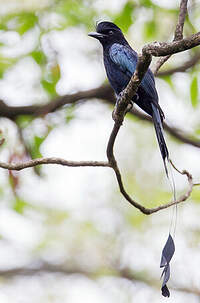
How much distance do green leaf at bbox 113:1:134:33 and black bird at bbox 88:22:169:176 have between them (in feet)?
1.45

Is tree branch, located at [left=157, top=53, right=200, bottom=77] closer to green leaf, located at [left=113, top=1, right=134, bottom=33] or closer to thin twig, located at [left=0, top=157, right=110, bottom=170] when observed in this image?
green leaf, located at [left=113, top=1, right=134, bottom=33]

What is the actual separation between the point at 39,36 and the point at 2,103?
0.73 m

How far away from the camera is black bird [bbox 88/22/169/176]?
4.01 metres

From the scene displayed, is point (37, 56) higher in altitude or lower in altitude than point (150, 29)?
lower

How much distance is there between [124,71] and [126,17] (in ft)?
3.18

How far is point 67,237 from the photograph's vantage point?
885cm

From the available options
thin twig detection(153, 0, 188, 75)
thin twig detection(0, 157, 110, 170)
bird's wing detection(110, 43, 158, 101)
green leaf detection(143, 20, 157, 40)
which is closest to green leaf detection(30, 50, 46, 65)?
green leaf detection(143, 20, 157, 40)

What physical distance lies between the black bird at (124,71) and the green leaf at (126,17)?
441mm

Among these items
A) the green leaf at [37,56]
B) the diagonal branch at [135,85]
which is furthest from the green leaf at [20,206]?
the diagonal branch at [135,85]

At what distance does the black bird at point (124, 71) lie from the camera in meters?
4.01

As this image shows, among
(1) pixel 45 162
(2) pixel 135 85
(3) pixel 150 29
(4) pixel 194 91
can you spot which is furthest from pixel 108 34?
(2) pixel 135 85

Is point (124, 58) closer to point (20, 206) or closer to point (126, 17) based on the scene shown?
point (126, 17)

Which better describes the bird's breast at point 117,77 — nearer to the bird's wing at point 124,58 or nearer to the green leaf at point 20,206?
the bird's wing at point 124,58

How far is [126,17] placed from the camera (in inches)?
203
